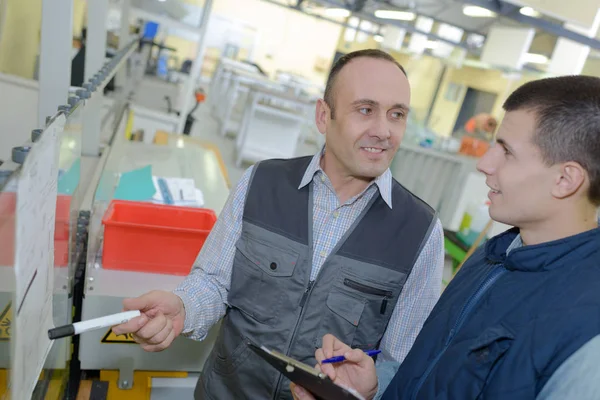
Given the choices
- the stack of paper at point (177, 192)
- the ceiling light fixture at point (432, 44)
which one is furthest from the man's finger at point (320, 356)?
the ceiling light fixture at point (432, 44)

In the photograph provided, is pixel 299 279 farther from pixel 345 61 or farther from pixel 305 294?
pixel 345 61

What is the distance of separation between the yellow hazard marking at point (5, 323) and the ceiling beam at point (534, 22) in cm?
648

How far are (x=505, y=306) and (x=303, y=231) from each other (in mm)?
582

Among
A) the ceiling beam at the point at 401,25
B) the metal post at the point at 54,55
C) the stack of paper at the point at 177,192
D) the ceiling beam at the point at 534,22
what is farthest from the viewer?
the ceiling beam at the point at 401,25

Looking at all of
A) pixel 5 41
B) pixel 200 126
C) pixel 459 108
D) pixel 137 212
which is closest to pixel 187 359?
pixel 137 212

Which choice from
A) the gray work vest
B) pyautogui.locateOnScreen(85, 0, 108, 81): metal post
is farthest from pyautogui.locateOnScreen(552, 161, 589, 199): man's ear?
pyautogui.locateOnScreen(85, 0, 108, 81): metal post

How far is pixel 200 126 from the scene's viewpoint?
25.8ft

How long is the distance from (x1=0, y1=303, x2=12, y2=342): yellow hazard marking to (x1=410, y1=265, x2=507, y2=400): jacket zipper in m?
0.74

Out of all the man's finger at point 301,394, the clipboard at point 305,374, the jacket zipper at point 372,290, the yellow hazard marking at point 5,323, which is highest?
the yellow hazard marking at point 5,323

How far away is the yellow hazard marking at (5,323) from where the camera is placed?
63cm

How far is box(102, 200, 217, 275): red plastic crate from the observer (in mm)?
1556

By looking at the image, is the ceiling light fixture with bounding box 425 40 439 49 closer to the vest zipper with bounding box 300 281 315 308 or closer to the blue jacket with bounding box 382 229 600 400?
the vest zipper with bounding box 300 281 315 308

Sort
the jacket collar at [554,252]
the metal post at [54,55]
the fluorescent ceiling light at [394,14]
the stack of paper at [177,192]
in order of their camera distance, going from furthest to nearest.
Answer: the fluorescent ceiling light at [394,14] < the stack of paper at [177,192] < the metal post at [54,55] < the jacket collar at [554,252]

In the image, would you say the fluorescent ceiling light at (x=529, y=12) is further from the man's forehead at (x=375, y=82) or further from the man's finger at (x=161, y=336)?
the man's finger at (x=161, y=336)
